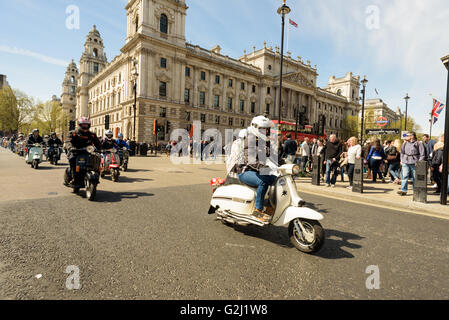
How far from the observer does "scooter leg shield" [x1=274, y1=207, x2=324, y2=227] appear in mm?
3002

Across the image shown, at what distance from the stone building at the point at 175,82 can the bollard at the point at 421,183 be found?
2280 centimetres

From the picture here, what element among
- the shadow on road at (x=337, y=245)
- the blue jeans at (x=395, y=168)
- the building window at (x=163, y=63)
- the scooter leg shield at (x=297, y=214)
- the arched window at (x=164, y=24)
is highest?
the arched window at (x=164, y=24)

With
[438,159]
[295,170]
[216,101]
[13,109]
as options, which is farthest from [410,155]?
[13,109]

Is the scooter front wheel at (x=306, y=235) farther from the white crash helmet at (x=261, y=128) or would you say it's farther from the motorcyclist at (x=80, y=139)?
the motorcyclist at (x=80, y=139)

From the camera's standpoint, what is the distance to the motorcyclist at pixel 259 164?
3.48 meters

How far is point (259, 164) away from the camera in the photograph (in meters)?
3.57

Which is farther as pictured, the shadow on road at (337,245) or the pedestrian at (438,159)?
the pedestrian at (438,159)

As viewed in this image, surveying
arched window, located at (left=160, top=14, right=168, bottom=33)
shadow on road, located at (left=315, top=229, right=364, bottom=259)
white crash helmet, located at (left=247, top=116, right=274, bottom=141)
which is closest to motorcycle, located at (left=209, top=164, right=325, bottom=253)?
shadow on road, located at (left=315, top=229, right=364, bottom=259)

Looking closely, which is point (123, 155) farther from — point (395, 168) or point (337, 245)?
point (395, 168)

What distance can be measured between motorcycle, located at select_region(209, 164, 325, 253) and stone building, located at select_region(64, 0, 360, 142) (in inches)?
878

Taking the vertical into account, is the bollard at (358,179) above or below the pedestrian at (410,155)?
below

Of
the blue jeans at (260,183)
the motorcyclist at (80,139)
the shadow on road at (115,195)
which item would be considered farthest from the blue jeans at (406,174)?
the motorcyclist at (80,139)
